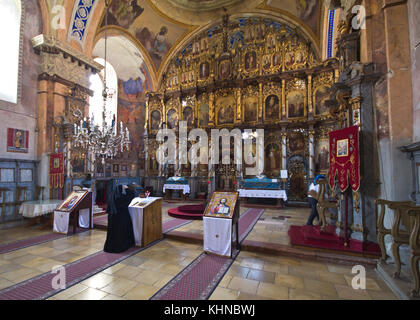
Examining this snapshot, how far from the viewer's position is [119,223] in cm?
450

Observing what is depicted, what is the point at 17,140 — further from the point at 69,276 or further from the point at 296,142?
the point at 296,142

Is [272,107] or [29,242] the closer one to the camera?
[29,242]

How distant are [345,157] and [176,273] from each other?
4.31 metres

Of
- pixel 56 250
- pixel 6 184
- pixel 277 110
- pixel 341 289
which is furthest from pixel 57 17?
pixel 341 289

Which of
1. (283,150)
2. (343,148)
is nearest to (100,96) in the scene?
(283,150)

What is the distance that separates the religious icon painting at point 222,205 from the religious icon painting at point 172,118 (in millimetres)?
10693

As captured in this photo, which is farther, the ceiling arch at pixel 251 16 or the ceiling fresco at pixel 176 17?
the ceiling arch at pixel 251 16

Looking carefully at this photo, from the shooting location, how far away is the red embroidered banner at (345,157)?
169 inches

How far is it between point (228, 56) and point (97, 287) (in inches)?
534

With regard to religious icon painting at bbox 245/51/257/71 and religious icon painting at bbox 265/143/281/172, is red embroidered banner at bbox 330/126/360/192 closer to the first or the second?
religious icon painting at bbox 265/143/281/172

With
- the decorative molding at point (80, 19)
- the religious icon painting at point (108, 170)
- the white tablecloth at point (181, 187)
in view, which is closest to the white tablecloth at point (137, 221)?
the white tablecloth at point (181, 187)

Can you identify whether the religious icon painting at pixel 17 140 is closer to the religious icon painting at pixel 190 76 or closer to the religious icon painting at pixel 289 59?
the religious icon painting at pixel 190 76

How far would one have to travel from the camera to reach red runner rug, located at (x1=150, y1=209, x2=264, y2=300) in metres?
2.83
